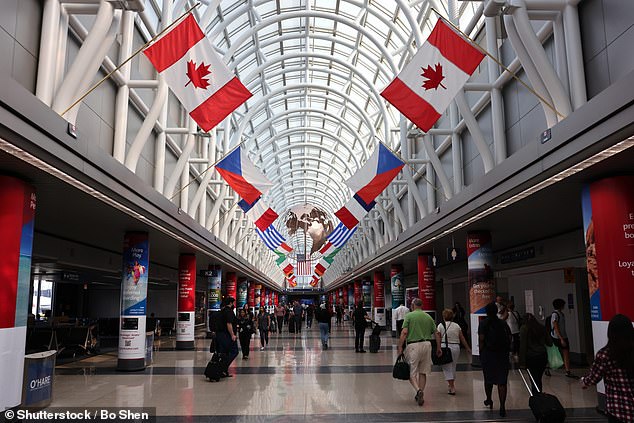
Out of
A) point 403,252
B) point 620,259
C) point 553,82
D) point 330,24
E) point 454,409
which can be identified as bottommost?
point 454,409

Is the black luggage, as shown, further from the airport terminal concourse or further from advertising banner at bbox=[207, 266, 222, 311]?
advertising banner at bbox=[207, 266, 222, 311]

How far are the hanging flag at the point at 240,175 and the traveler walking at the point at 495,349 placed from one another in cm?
964

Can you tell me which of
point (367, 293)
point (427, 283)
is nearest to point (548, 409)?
point (427, 283)

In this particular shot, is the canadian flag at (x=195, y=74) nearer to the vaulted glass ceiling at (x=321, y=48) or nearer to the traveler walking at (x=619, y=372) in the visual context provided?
the vaulted glass ceiling at (x=321, y=48)

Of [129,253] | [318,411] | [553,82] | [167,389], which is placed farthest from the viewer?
[129,253]

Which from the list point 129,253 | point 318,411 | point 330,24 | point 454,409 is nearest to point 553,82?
point 454,409

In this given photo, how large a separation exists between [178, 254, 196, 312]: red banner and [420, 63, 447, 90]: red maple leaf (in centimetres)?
1406

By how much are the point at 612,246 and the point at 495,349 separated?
2.45 metres

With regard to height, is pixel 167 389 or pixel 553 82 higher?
pixel 553 82

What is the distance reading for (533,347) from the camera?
862 centimetres

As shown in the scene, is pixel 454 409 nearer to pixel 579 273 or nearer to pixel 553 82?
pixel 553 82

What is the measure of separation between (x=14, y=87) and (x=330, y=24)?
27.0 meters

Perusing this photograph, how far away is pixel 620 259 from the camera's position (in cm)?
855

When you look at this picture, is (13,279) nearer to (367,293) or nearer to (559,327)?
(559,327)
